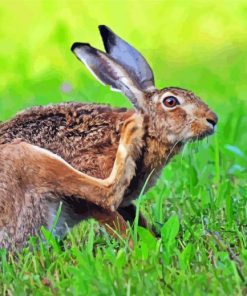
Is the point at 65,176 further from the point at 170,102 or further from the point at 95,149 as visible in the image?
the point at 170,102

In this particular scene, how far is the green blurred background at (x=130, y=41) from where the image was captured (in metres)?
12.0

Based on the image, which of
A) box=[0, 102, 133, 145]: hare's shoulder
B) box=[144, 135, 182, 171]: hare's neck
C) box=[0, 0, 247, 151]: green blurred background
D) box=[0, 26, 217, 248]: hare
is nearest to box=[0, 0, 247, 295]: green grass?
box=[0, 0, 247, 151]: green blurred background

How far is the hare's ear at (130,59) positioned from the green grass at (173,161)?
750 millimetres

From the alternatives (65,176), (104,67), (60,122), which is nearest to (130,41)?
(104,67)

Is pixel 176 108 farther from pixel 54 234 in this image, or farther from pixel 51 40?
pixel 51 40

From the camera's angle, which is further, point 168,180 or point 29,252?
A: point 168,180

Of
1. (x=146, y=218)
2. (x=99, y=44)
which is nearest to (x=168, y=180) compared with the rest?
(x=146, y=218)

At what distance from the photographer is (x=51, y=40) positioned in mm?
13828

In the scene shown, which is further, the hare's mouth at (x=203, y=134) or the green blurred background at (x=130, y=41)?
the green blurred background at (x=130, y=41)

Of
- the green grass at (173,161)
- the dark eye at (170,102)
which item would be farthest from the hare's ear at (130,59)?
the green grass at (173,161)

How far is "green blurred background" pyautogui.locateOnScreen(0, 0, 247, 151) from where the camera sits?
1198 cm

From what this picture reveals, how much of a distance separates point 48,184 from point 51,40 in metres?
7.01

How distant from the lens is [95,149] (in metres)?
7.29

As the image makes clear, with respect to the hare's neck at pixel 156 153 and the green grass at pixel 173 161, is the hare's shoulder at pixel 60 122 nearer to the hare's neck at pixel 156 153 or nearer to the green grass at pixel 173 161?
the hare's neck at pixel 156 153
